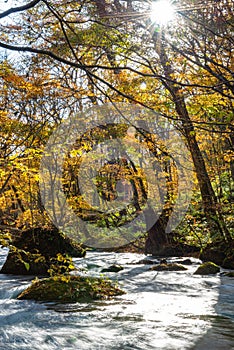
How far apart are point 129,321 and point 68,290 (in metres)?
1.50

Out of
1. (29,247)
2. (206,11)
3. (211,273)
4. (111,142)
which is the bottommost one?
(211,273)

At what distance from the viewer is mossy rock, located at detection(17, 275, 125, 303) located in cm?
548

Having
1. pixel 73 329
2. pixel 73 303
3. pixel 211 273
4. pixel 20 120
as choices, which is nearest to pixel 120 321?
pixel 73 329

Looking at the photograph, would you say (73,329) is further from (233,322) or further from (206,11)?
(206,11)

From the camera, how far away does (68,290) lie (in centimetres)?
558

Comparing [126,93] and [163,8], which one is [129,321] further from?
[126,93]

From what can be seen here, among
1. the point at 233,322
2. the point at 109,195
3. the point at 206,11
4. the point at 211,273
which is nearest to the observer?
the point at 233,322

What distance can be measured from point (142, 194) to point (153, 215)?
86cm

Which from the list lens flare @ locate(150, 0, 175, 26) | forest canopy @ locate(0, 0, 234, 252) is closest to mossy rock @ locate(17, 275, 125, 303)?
forest canopy @ locate(0, 0, 234, 252)

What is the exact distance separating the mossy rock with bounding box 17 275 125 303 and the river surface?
19 centimetres

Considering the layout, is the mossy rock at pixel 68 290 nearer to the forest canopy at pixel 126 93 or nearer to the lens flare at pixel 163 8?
the forest canopy at pixel 126 93

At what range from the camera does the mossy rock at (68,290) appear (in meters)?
5.48

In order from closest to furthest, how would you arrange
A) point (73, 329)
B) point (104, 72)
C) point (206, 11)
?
1. point (73, 329)
2. point (206, 11)
3. point (104, 72)

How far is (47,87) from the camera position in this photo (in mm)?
11672
